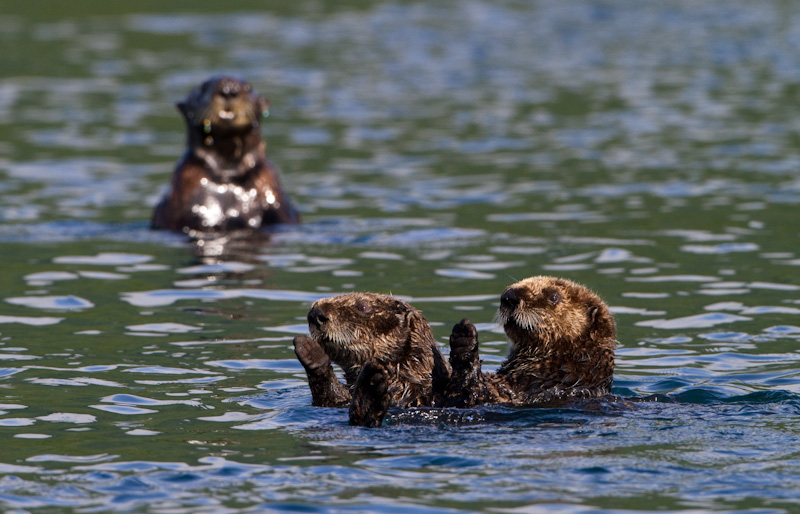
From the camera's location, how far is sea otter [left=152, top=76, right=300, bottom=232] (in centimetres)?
1138

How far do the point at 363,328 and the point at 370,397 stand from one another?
0.90 meters

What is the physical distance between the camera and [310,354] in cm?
605

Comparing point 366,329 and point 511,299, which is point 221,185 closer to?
point 366,329

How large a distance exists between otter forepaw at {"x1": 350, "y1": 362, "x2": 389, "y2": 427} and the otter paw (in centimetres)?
33

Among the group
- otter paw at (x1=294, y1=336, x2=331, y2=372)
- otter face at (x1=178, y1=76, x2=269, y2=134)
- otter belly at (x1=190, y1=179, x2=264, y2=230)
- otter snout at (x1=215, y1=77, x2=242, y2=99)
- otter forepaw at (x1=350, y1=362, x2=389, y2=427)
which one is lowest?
otter forepaw at (x1=350, y1=362, x2=389, y2=427)

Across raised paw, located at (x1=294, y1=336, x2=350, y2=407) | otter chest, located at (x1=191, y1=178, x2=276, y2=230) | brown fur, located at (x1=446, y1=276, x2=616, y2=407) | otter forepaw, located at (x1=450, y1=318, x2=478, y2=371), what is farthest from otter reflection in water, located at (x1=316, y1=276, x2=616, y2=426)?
otter chest, located at (x1=191, y1=178, x2=276, y2=230)

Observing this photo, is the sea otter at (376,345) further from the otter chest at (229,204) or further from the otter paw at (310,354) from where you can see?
the otter chest at (229,204)

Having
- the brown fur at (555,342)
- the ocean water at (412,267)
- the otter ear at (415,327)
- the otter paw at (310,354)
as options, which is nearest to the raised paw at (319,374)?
the otter paw at (310,354)

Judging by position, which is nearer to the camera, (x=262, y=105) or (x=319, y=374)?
(x=319, y=374)

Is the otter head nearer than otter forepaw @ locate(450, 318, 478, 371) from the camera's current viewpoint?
No

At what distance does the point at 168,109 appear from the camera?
65.9 feet

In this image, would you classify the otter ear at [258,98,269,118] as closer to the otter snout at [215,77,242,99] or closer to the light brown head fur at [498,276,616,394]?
the otter snout at [215,77,242,99]

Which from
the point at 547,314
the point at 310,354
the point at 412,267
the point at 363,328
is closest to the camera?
the point at 310,354

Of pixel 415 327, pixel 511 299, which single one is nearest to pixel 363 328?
pixel 415 327
